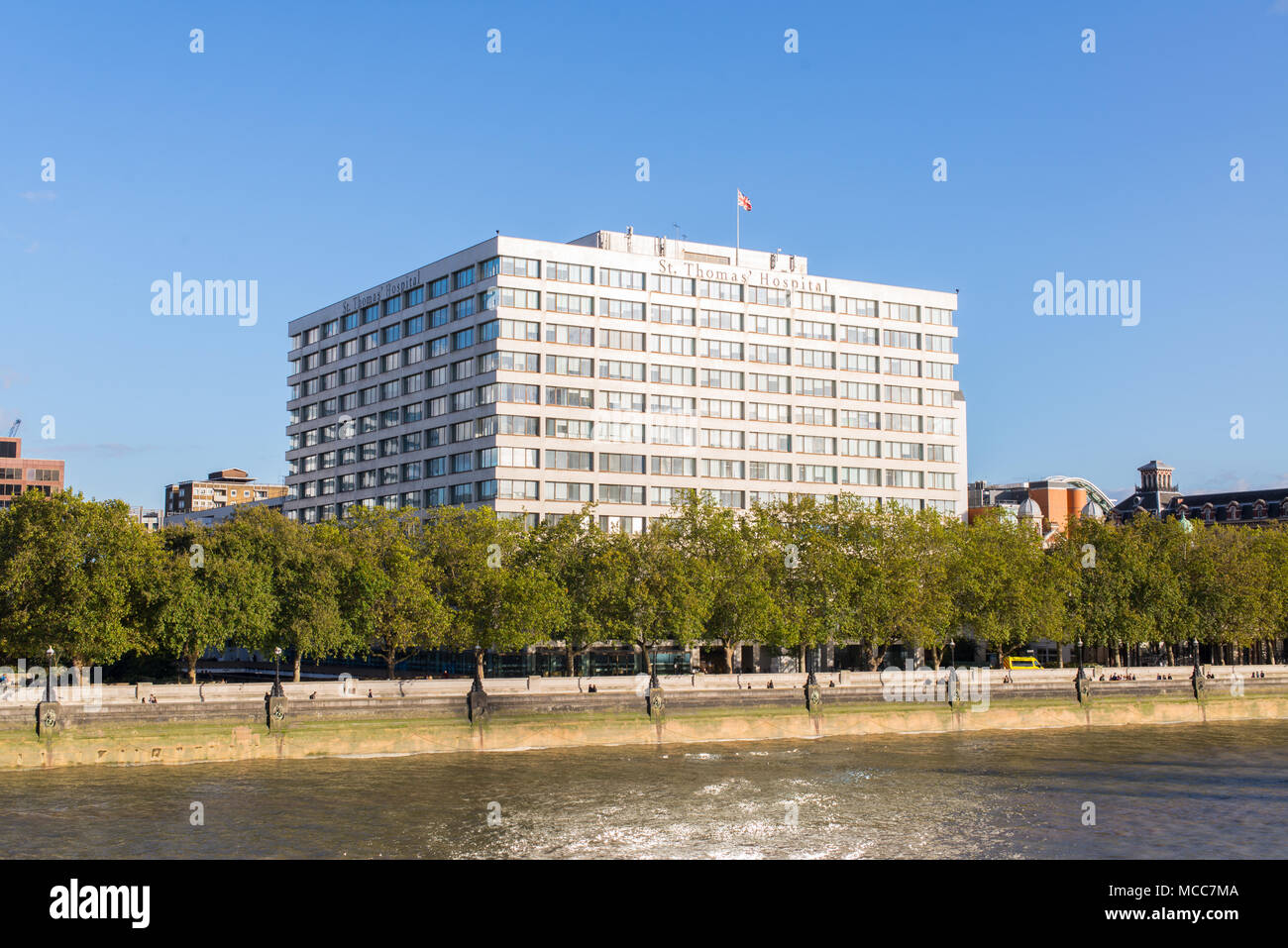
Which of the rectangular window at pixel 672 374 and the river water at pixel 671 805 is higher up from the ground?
the rectangular window at pixel 672 374

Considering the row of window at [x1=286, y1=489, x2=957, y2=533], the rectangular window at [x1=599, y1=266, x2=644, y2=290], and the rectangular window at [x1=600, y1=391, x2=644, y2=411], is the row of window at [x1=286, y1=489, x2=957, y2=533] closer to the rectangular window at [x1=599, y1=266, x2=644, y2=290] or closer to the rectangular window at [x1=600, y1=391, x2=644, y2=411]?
the rectangular window at [x1=600, y1=391, x2=644, y2=411]

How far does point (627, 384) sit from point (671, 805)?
77978 millimetres

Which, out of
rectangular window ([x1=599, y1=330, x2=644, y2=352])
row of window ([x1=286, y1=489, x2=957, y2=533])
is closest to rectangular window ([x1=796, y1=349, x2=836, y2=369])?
row of window ([x1=286, y1=489, x2=957, y2=533])

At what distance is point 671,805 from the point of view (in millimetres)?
53750

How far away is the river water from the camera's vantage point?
1746 inches

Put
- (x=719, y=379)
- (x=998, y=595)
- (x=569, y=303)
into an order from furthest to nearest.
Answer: (x=719, y=379) → (x=569, y=303) → (x=998, y=595)

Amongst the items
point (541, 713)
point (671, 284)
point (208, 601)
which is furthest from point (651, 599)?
point (671, 284)

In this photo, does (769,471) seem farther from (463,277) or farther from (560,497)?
(463,277)

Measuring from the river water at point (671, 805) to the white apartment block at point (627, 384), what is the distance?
51863 millimetres

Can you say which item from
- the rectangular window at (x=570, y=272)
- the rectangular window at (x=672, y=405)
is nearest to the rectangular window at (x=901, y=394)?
the rectangular window at (x=672, y=405)

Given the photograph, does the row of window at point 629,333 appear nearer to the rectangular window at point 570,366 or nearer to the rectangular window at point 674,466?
the rectangular window at point 570,366

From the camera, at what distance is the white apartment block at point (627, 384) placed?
123 m

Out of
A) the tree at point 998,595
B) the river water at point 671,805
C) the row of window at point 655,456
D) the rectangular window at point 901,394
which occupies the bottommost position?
the river water at point 671,805

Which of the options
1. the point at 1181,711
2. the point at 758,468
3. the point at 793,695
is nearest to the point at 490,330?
the point at 758,468
